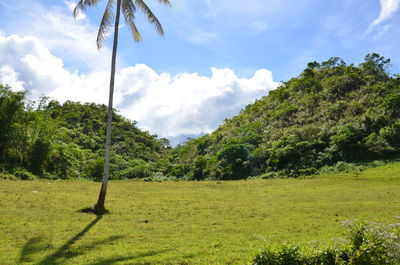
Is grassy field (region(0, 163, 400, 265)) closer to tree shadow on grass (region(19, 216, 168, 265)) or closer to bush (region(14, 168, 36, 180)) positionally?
tree shadow on grass (region(19, 216, 168, 265))

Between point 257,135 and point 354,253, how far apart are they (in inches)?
2276

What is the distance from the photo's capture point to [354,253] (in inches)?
275

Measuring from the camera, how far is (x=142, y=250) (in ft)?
37.1

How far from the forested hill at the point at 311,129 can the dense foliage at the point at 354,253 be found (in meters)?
38.9

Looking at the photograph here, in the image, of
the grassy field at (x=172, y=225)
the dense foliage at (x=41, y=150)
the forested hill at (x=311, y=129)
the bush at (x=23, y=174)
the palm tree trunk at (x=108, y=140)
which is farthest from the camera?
the forested hill at (x=311, y=129)

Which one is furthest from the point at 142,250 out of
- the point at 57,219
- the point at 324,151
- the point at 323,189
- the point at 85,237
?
the point at 324,151

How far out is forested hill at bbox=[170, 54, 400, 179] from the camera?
47.1 metres

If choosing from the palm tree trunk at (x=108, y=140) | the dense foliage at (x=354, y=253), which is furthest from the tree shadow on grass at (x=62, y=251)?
the palm tree trunk at (x=108, y=140)

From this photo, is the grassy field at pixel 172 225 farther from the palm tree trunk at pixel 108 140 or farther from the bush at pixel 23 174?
the bush at pixel 23 174

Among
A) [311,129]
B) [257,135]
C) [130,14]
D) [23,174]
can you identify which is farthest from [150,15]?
[257,135]

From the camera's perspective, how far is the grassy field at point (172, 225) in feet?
34.8

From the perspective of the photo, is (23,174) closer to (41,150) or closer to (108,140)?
(41,150)

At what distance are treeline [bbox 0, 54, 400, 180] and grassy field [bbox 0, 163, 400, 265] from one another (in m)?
18.3

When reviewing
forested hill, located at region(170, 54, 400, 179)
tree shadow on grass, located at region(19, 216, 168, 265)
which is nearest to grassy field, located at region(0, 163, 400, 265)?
tree shadow on grass, located at region(19, 216, 168, 265)
